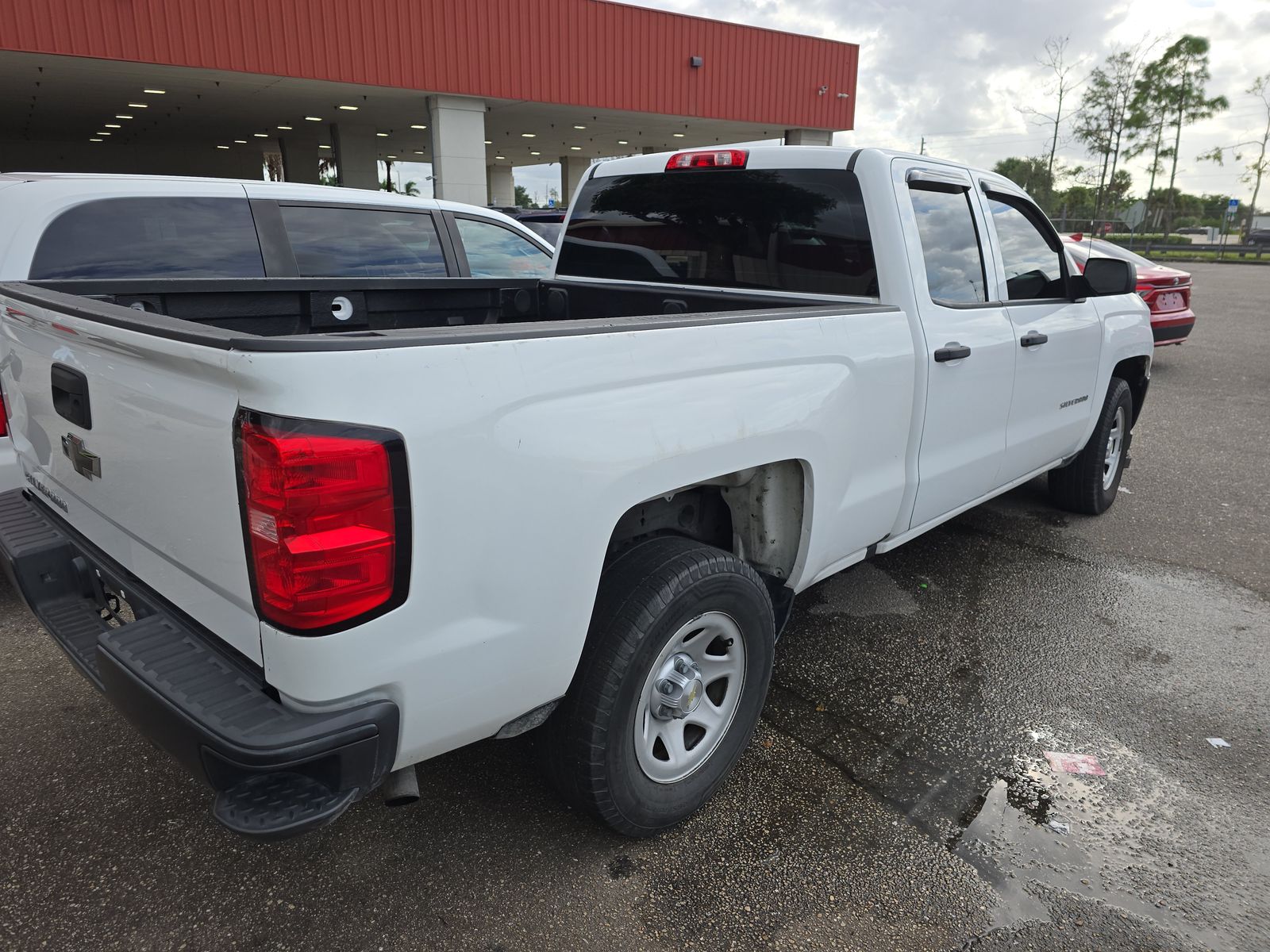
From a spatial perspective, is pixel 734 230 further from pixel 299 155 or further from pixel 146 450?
pixel 299 155

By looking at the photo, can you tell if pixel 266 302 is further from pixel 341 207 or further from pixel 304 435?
pixel 304 435

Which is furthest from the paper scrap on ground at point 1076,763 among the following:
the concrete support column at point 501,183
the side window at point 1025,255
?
the concrete support column at point 501,183

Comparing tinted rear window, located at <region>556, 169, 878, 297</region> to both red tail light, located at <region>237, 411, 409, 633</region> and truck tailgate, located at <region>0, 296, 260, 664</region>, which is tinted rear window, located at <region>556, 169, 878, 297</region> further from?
truck tailgate, located at <region>0, 296, 260, 664</region>

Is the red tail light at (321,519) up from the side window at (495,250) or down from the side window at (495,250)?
down

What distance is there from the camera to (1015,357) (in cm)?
374

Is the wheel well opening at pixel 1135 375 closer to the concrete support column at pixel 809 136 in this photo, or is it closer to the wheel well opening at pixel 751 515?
the wheel well opening at pixel 751 515

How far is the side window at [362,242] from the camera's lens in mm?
4793

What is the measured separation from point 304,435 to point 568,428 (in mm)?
576

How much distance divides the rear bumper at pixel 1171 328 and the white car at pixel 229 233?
25.8 feet

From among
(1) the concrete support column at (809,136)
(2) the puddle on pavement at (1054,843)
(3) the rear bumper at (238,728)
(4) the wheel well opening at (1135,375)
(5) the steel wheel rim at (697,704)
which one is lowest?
(2) the puddle on pavement at (1054,843)

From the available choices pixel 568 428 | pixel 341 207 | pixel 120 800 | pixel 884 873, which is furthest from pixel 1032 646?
pixel 341 207

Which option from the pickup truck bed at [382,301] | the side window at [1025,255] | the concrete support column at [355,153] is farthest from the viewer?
the concrete support column at [355,153]

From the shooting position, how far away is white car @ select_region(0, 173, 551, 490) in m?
3.73

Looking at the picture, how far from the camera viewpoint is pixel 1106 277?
408 centimetres
